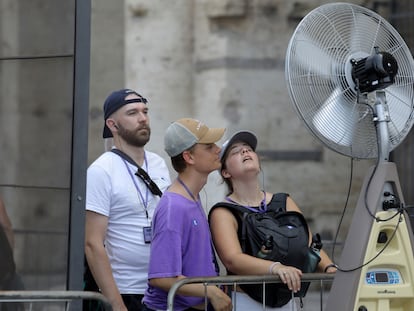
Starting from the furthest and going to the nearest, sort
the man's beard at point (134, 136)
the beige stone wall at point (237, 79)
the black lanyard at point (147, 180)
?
the beige stone wall at point (237, 79), the man's beard at point (134, 136), the black lanyard at point (147, 180)

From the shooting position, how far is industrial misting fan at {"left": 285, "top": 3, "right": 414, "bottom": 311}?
16.1 feet

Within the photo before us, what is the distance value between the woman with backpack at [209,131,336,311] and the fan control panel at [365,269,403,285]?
349mm

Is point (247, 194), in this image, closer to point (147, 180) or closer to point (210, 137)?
point (210, 137)

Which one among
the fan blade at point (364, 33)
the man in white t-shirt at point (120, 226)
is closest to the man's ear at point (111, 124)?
the man in white t-shirt at point (120, 226)

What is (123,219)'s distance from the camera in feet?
18.0

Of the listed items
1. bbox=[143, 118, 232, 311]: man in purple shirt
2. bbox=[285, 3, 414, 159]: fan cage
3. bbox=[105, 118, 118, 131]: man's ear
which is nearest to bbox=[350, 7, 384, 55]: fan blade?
bbox=[285, 3, 414, 159]: fan cage

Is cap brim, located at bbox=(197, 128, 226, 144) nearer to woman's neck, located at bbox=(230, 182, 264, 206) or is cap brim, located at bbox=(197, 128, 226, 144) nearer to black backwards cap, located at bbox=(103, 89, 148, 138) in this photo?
woman's neck, located at bbox=(230, 182, 264, 206)

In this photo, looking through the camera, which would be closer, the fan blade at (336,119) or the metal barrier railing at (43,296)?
the metal barrier railing at (43,296)

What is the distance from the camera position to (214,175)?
938 cm

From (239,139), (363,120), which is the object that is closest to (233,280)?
(239,139)

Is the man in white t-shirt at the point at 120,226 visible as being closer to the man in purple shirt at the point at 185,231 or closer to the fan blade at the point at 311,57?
the man in purple shirt at the point at 185,231

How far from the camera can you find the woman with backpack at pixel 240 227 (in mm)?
5151

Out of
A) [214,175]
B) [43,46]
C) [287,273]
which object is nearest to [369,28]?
[287,273]

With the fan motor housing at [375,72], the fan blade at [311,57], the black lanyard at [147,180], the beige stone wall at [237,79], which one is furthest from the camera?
the beige stone wall at [237,79]
